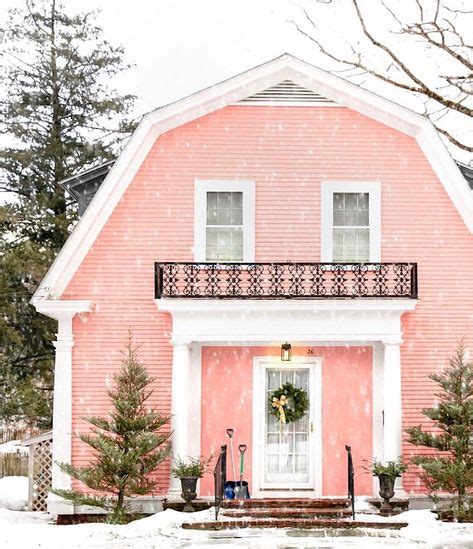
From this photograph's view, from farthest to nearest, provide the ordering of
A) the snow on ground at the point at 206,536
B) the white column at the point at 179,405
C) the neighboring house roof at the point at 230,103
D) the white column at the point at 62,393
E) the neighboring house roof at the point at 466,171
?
1. the neighboring house roof at the point at 466,171
2. the neighboring house roof at the point at 230,103
3. the white column at the point at 62,393
4. the white column at the point at 179,405
5. the snow on ground at the point at 206,536

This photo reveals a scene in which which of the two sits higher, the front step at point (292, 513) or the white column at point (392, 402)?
the white column at point (392, 402)

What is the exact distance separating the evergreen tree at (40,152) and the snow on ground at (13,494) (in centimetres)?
389

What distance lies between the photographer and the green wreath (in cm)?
1573

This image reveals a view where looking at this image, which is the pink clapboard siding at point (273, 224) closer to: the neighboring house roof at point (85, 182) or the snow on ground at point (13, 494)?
the neighboring house roof at point (85, 182)

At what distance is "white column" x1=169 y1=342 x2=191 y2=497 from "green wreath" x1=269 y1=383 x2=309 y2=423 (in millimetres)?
1662

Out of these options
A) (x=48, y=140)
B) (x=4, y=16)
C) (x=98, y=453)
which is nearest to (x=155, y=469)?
(x=98, y=453)

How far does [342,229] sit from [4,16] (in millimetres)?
15223

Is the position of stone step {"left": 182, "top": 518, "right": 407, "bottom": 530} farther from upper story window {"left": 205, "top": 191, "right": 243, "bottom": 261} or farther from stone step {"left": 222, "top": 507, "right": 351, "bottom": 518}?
upper story window {"left": 205, "top": 191, "right": 243, "bottom": 261}

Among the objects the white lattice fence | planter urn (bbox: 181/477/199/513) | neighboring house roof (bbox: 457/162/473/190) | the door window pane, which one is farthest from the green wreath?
neighboring house roof (bbox: 457/162/473/190)

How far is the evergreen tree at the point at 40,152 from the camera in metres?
23.6

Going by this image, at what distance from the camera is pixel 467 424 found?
46.7 feet

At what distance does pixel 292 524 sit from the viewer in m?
13.7

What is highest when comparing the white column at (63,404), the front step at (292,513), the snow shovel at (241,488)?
the white column at (63,404)

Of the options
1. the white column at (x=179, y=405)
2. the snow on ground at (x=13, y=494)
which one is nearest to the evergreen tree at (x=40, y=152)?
the snow on ground at (x=13, y=494)
